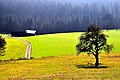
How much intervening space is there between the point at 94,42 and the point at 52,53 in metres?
41.0

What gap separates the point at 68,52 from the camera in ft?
367

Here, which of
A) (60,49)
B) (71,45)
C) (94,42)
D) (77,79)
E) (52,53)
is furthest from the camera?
(71,45)

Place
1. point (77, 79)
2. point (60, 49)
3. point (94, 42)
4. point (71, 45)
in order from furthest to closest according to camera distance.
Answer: point (71, 45) → point (60, 49) → point (94, 42) → point (77, 79)

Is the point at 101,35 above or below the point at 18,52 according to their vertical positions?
above

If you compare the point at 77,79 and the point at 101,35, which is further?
the point at 101,35

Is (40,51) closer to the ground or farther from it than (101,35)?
closer to the ground

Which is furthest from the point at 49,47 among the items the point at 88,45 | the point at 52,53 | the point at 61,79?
the point at 61,79

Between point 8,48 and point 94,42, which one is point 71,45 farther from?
point 94,42

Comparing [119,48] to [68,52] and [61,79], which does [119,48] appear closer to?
[68,52]

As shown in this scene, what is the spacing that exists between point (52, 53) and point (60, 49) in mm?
9994

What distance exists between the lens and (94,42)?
228 ft

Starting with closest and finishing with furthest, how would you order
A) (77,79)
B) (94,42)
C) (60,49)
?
(77,79)
(94,42)
(60,49)

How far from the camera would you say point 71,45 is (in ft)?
426

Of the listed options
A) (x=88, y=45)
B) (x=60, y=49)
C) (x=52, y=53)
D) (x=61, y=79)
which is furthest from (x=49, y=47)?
(x=61, y=79)
